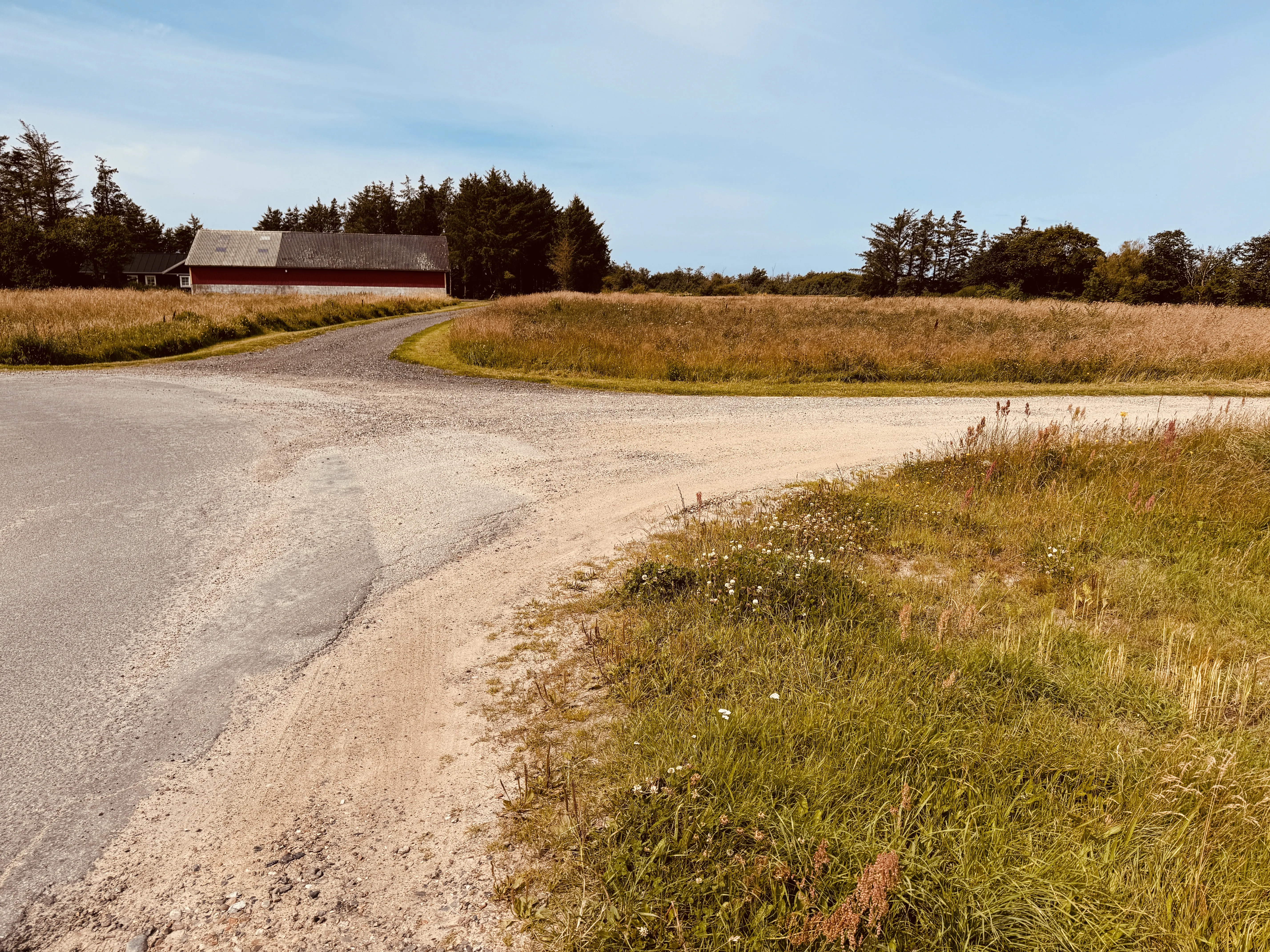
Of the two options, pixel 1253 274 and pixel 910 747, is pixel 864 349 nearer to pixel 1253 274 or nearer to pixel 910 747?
pixel 910 747

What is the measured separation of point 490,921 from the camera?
2518 mm

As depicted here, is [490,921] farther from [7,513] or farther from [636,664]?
[7,513]

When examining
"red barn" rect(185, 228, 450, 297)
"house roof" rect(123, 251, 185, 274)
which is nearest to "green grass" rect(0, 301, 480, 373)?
"red barn" rect(185, 228, 450, 297)

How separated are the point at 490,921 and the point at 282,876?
895 mm

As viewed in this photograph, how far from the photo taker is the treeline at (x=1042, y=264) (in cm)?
5722

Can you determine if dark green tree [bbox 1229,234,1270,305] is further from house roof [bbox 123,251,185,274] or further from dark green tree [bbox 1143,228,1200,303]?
house roof [bbox 123,251,185,274]

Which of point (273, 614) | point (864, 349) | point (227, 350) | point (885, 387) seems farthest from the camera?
point (227, 350)

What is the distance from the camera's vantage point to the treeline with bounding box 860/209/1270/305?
5722 centimetres

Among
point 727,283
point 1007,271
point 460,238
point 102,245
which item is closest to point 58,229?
point 102,245

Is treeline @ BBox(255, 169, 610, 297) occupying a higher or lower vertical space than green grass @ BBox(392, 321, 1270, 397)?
higher

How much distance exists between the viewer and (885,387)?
1591cm

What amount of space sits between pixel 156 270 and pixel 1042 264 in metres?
96.3

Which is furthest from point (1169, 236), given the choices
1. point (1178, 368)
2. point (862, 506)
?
point (862, 506)

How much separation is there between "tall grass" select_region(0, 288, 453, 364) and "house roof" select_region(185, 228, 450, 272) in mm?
25634
